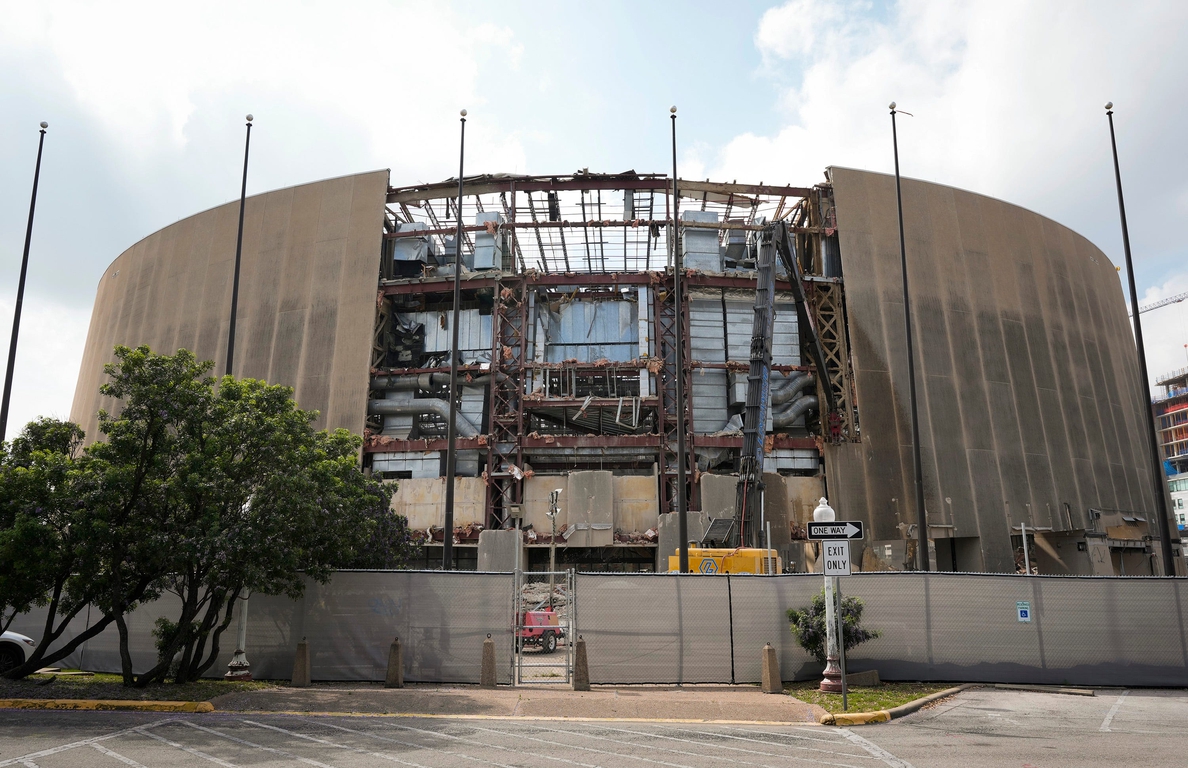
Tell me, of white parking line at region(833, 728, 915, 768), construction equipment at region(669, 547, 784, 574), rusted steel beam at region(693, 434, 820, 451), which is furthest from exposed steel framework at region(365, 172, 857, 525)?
white parking line at region(833, 728, 915, 768)

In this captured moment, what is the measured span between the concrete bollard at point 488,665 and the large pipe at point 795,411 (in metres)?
27.4

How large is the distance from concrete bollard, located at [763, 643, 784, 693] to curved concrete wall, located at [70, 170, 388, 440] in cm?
2793

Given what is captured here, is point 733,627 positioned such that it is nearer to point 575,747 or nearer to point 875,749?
point 875,749

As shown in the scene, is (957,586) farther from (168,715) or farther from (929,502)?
(929,502)

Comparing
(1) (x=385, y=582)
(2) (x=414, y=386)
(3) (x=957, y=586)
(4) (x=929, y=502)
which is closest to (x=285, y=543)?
(1) (x=385, y=582)

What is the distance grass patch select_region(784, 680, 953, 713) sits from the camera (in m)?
13.2

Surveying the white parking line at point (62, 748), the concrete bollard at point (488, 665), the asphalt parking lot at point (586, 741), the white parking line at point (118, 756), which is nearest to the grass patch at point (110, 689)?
the asphalt parking lot at point (586, 741)

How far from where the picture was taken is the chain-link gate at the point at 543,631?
50.2 feet

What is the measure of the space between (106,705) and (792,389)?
32.9 metres

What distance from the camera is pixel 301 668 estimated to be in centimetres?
1502

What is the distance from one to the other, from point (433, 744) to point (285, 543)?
6.19m

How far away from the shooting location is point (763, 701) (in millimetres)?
13711

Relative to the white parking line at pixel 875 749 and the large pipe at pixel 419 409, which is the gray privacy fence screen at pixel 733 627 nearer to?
the white parking line at pixel 875 749

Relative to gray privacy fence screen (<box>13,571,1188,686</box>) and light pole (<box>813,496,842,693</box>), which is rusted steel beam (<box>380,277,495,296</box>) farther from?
light pole (<box>813,496,842,693</box>)
